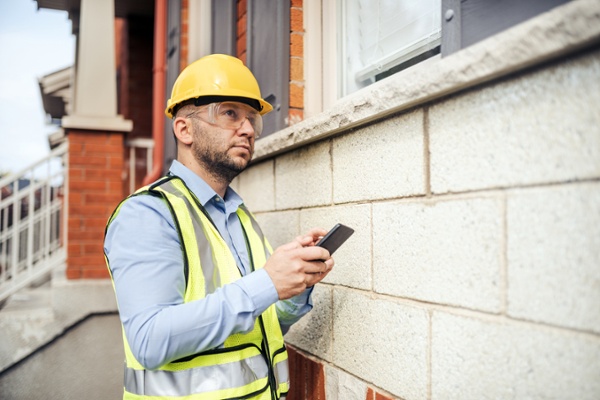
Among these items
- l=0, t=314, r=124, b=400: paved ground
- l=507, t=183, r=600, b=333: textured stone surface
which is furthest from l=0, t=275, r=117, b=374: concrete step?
l=507, t=183, r=600, b=333: textured stone surface

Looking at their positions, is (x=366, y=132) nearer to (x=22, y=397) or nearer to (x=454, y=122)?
(x=454, y=122)

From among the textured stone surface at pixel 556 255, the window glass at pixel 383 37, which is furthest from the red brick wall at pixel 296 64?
the textured stone surface at pixel 556 255

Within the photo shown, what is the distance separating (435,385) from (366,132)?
37.4 inches

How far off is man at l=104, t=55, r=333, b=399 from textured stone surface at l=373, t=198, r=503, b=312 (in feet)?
0.82

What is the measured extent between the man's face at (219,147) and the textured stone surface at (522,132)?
811mm

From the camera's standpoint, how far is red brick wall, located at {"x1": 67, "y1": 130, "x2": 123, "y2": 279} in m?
4.62

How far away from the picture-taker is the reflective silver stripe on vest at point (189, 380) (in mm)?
1603

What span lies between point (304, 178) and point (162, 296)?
41.8 inches

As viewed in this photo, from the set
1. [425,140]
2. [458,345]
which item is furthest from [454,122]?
[458,345]

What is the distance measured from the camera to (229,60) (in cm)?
207

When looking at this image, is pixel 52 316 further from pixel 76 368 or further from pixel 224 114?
pixel 224 114

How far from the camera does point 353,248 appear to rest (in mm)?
1975

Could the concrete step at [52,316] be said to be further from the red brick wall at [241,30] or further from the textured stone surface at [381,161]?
the textured stone surface at [381,161]

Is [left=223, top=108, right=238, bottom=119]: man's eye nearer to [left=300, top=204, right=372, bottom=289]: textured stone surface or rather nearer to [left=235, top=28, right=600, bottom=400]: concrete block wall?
[left=235, top=28, right=600, bottom=400]: concrete block wall
